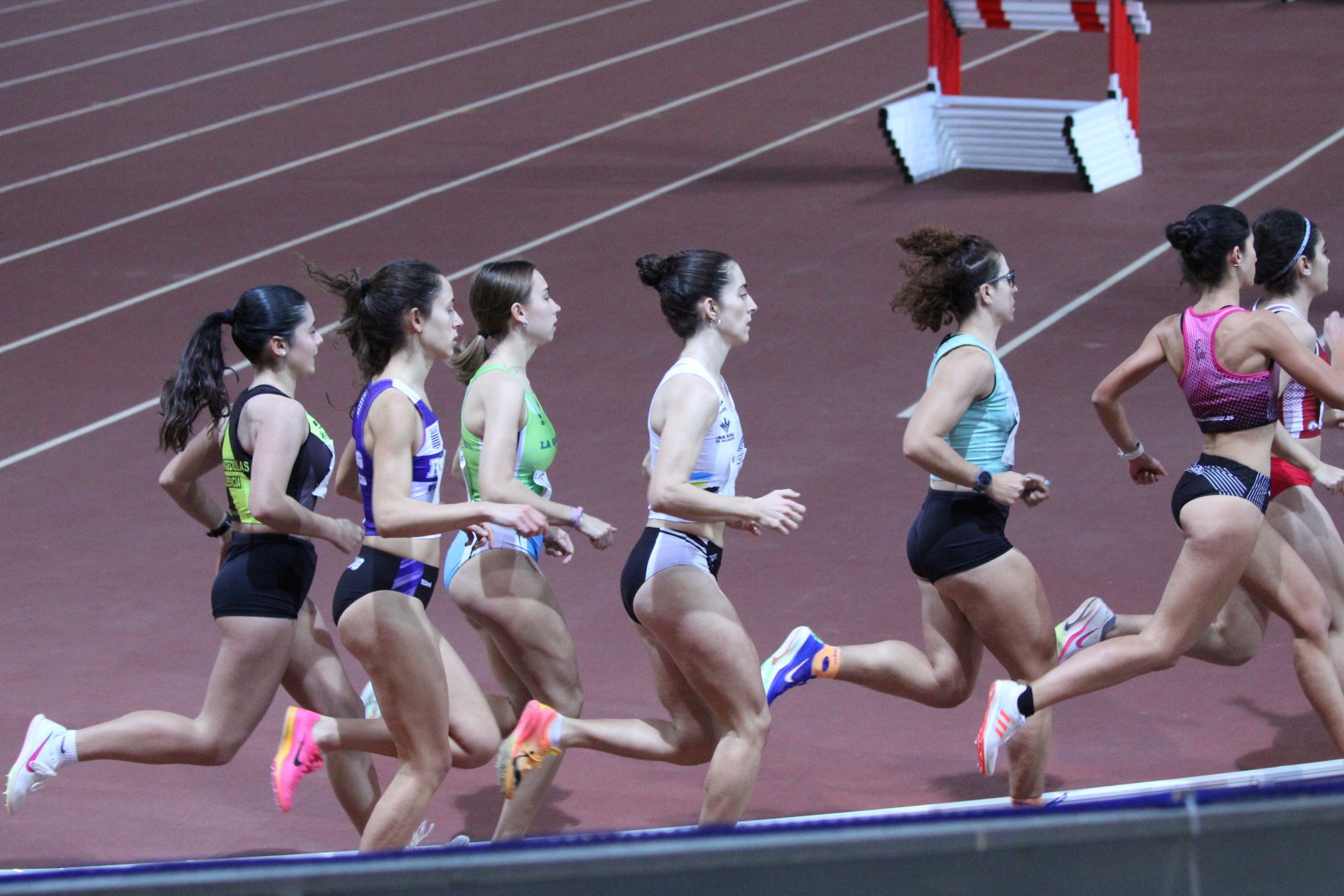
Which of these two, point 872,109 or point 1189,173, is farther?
point 872,109

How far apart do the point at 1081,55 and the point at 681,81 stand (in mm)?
4925

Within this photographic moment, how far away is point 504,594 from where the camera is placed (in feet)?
17.8

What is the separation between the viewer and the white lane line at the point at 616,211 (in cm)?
1058

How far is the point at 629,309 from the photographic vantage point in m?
12.8

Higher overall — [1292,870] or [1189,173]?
[1292,870]

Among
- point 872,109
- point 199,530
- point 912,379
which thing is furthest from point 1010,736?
point 872,109

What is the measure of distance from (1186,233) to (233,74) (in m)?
18.6

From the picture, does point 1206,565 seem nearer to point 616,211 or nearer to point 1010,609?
point 1010,609

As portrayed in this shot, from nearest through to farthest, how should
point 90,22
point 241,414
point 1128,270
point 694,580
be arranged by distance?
point 694,580 < point 241,414 < point 1128,270 < point 90,22

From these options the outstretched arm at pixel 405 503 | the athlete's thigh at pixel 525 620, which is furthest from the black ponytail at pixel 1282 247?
the outstretched arm at pixel 405 503

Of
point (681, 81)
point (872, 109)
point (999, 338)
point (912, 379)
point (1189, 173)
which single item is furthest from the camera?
point (681, 81)

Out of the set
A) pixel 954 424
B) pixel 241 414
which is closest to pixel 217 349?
pixel 241 414

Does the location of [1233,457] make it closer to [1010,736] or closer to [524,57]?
[1010,736]

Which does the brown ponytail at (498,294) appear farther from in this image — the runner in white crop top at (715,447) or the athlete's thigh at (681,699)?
the athlete's thigh at (681,699)
